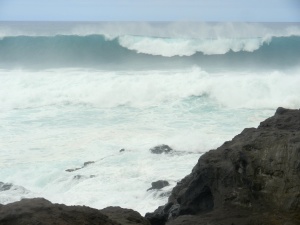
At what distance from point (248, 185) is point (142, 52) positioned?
2663 centimetres

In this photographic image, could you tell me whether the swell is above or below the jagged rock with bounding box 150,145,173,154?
above

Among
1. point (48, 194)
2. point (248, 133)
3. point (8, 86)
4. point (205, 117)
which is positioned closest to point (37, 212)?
point (248, 133)

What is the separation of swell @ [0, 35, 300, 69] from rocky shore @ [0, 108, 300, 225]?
2202 centimetres

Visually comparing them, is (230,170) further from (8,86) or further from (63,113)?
(8,86)

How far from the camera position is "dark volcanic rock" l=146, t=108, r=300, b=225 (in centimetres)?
364

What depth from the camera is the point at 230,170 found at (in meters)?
4.04

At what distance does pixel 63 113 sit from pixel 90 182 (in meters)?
7.09

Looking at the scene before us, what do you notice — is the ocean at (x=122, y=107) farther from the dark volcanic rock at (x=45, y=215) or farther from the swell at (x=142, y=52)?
the dark volcanic rock at (x=45, y=215)

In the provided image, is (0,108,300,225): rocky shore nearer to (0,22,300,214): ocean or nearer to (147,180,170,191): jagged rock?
(0,22,300,214): ocean

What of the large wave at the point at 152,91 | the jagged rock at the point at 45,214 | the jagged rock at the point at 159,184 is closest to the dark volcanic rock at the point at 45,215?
the jagged rock at the point at 45,214

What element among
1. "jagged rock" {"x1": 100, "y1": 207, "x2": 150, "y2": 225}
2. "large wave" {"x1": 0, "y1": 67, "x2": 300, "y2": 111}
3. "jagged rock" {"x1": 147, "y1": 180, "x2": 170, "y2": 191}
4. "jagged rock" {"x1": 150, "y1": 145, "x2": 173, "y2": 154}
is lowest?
"jagged rock" {"x1": 147, "y1": 180, "x2": 170, "y2": 191}

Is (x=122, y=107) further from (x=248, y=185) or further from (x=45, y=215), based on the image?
(x=45, y=215)

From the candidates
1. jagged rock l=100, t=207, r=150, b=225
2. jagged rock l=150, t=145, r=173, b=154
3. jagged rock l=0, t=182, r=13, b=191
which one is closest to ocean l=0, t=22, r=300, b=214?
jagged rock l=0, t=182, r=13, b=191

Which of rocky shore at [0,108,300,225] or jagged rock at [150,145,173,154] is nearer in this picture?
rocky shore at [0,108,300,225]
